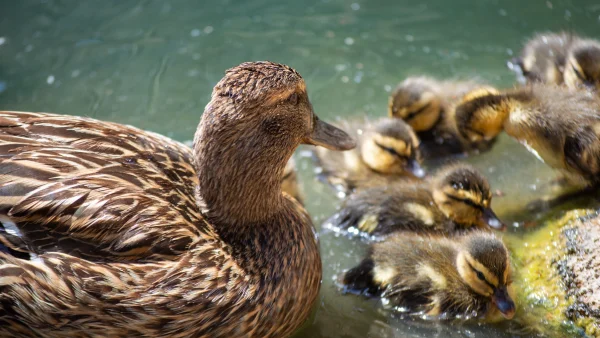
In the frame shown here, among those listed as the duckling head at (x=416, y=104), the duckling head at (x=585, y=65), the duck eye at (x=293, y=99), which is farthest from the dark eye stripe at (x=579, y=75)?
the duck eye at (x=293, y=99)

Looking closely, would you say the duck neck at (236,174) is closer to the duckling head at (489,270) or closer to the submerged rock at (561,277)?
the duckling head at (489,270)

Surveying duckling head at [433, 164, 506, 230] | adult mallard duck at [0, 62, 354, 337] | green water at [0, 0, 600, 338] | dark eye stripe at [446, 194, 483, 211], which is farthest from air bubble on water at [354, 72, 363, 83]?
adult mallard duck at [0, 62, 354, 337]

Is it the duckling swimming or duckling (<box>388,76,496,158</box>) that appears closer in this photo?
the duckling swimming

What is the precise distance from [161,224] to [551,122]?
5.73 feet

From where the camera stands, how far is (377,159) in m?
3.15

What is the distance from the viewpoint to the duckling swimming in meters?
3.21

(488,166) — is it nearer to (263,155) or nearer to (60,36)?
(263,155)

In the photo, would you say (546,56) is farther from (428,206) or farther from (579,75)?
(428,206)

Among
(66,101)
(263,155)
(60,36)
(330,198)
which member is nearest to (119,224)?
(263,155)

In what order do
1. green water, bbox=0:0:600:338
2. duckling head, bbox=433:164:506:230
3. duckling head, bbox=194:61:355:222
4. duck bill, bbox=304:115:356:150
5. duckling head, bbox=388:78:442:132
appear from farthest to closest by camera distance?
green water, bbox=0:0:600:338
duckling head, bbox=388:78:442:132
duckling head, bbox=433:164:506:230
duck bill, bbox=304:115:356:150
duckling head, bbox=194:61:355:222

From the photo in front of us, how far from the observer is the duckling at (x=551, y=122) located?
2.79 metres

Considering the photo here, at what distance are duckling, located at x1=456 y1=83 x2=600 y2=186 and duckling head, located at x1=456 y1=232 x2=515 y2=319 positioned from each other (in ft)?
2.04

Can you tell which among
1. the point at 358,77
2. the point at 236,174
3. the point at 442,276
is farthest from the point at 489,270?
the point at 358,77

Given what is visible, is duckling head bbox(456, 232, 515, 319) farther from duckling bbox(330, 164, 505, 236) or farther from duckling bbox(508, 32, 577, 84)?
duckling bbox(508, 32, 577, 84)
